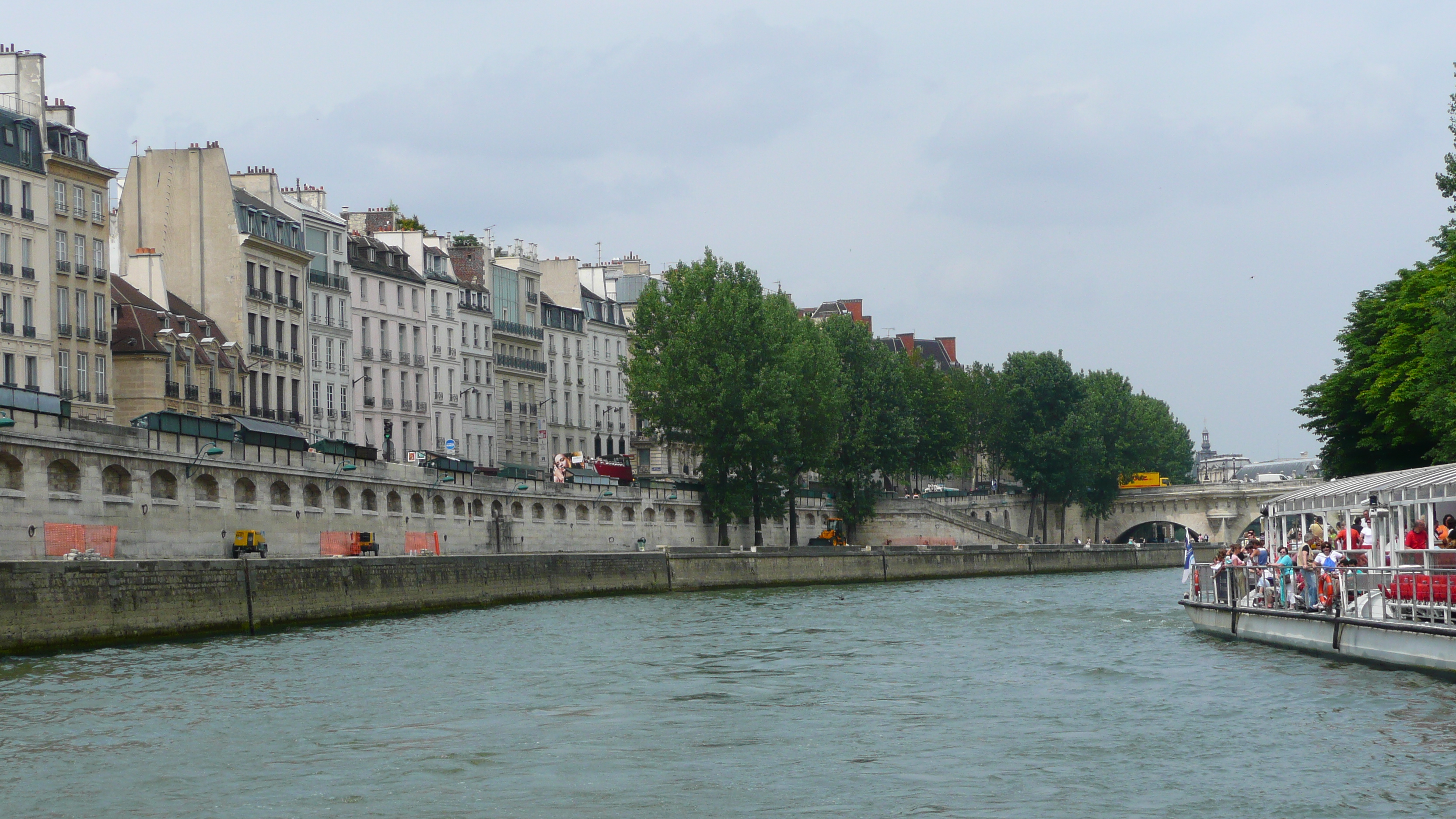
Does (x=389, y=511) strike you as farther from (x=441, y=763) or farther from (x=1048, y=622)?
(x=441, y=763)

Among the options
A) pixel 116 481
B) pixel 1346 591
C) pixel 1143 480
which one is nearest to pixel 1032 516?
pixel 1143 480

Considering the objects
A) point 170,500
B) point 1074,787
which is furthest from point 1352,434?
point 1074,787

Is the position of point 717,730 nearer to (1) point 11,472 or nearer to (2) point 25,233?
(1) point 11,472

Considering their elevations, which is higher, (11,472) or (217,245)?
(217,245)

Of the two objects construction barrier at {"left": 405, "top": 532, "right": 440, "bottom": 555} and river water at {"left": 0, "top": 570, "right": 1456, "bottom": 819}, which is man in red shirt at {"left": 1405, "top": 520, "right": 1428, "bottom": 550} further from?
construction barrier at {"left": 405, "top": 532, "right": 440, "bottom": 555}

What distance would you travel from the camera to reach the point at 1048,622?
160ft

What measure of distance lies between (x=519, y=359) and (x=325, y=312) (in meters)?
19.7

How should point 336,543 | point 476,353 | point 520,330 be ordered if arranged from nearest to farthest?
point 336,543 < point 476,353 < point 520,330

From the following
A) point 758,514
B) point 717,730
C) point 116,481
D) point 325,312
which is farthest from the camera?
point 758,514

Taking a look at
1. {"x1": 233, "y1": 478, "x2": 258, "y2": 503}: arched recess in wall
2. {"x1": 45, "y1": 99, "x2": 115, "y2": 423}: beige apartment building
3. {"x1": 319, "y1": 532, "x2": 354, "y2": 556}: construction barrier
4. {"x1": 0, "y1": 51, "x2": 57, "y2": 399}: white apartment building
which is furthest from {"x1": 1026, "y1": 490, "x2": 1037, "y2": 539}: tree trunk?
{"x1": 0, "y1": 51, "x2": 57, "y2": 399}: white apartment building

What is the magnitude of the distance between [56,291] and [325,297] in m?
20.9

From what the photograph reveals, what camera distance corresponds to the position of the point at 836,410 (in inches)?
3716

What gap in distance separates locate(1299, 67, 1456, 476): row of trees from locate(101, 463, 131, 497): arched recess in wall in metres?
34.5

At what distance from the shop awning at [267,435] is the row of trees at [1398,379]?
33.5m
